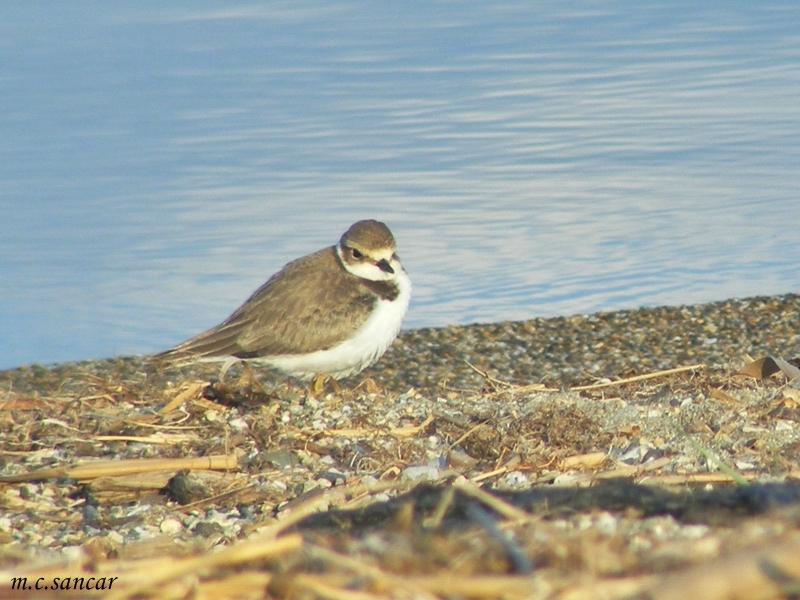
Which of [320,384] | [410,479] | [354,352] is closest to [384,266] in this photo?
[354,352]

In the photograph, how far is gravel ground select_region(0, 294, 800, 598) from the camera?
1980 millimetres

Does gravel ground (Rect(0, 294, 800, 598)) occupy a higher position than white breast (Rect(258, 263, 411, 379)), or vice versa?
gravel ground (Rect(0, 294, 800, 598))

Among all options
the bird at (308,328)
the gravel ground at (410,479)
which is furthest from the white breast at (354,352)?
the gravel ground at (410,479)

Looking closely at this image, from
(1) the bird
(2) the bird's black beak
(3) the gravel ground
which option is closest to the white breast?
(1) the bird

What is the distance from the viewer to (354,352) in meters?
6.51

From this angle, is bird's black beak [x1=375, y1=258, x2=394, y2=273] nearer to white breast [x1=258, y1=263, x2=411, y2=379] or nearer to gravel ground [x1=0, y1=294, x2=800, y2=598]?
white breast [x1=258, y1=263, x2=411, y2=379]

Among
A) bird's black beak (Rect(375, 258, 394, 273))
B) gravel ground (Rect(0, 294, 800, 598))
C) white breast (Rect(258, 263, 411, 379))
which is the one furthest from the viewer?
bird's black beak (Rect(375, 258, 394, 273))

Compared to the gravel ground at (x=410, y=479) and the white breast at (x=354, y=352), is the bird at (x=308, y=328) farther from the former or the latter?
the gravel ground at (x=410, y=479)

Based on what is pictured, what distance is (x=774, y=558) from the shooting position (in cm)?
172

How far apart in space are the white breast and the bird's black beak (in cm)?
18

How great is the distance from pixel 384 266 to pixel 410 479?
2955 mm

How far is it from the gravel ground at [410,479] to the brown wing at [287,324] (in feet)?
1.29

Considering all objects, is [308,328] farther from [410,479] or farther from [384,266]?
[410,479]

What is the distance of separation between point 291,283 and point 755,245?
4472 mm
